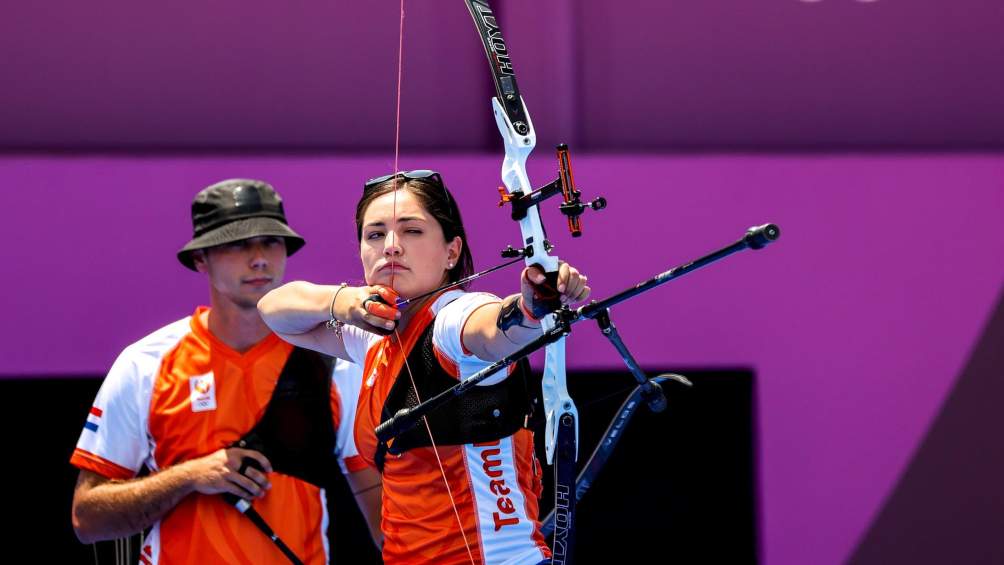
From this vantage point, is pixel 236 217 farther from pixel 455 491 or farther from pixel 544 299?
pixel 544 299

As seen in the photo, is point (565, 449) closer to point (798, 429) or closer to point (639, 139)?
point (798, 429)

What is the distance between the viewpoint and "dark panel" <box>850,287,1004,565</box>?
323cm

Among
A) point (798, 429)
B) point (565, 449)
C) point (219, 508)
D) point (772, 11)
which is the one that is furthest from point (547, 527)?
point (772, 11)

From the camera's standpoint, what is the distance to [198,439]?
242 cm

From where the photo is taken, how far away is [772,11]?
11.4 ft

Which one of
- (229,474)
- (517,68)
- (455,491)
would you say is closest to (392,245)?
(455,491)

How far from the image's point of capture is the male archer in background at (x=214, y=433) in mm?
2373

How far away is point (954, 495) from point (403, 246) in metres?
2.07

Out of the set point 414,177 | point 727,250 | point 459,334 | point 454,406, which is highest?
point 414,177

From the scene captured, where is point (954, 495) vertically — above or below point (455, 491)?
below

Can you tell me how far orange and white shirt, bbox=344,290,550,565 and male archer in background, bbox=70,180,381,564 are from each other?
66cm

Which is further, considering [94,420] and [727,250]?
[94,420]

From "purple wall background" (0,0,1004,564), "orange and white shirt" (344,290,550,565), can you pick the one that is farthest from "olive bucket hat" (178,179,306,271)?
"orange and white shirt" (344,290,550,565)

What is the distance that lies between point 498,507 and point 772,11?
2.21 meters
